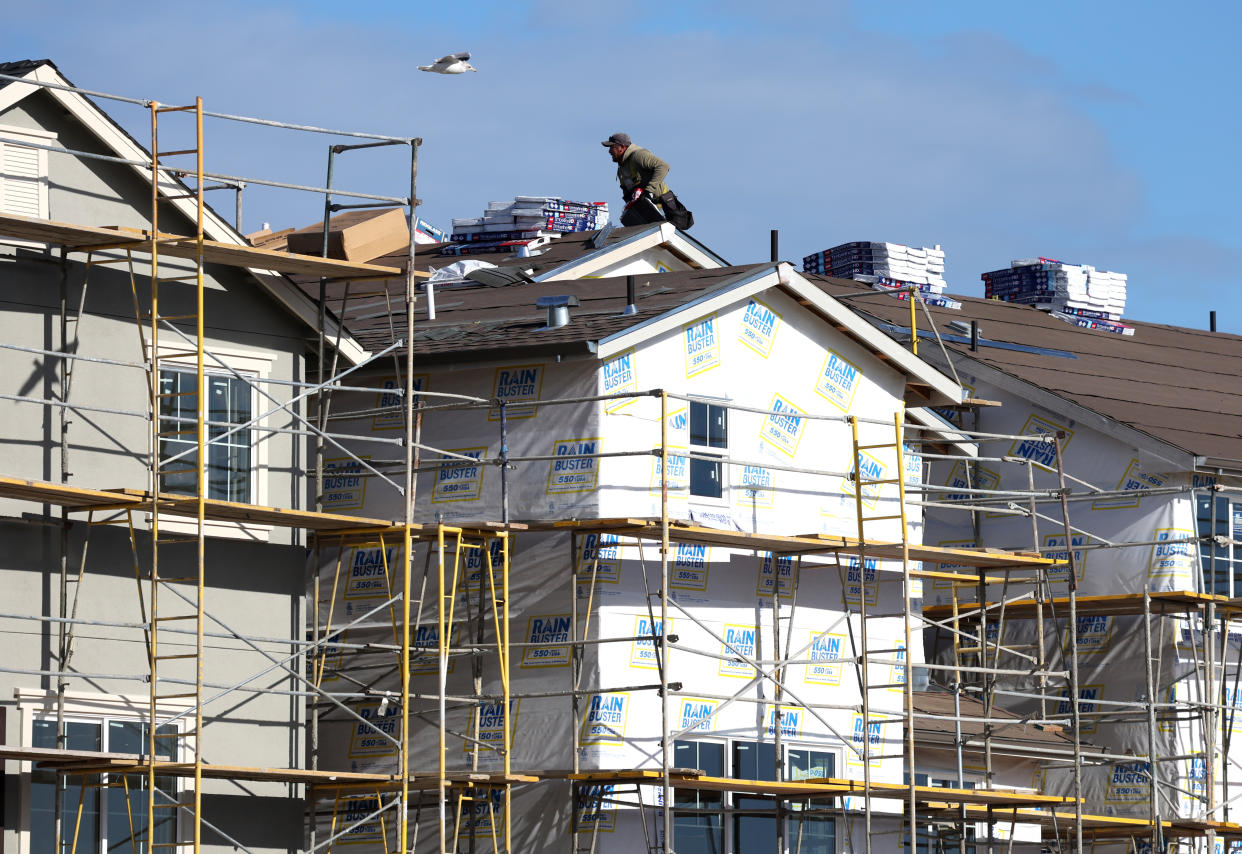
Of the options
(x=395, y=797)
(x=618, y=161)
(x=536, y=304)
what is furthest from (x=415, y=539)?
(x=618, y=161)

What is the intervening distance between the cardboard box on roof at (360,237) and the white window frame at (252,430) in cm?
127

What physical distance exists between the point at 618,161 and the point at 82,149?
Answer: 1255 cm

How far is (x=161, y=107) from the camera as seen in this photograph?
22078mm

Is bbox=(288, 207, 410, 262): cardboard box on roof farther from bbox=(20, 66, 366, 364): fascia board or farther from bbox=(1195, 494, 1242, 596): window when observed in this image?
bbox=(1195, 494, 1242, 596): window

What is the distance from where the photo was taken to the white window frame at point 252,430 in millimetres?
23359

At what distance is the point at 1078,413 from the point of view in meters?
32.9

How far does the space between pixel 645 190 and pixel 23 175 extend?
13.1 m

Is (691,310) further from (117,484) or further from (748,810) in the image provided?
(117,484)

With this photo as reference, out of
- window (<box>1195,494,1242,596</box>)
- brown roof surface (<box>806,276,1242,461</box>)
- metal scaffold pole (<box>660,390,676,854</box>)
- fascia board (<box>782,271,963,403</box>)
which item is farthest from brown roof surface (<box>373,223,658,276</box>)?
window (<box>1195,494,1242,596</box>)

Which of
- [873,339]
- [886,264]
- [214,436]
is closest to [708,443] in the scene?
[873,339]

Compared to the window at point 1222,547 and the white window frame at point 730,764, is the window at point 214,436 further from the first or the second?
the window at point 1222,547

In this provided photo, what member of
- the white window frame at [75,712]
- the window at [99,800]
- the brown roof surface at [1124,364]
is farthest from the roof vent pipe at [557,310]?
the brown roof surface at [1124,364]

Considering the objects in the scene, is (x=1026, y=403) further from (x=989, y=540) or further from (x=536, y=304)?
(x=536, y=304)

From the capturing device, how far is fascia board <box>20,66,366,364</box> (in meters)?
22.6
